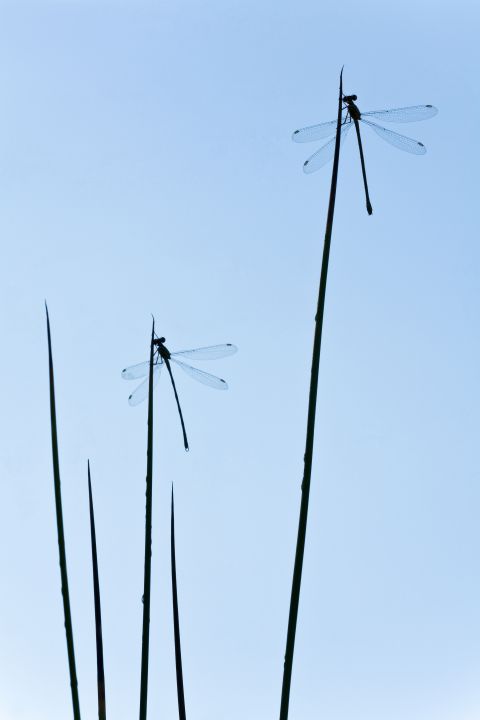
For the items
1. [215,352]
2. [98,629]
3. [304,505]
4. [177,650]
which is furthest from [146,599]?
[215,352]

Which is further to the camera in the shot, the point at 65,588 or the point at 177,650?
the point at 177,650

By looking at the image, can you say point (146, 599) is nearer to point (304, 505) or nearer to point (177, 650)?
point (177, 650)

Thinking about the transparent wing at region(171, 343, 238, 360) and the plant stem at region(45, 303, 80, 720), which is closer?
the plant stem at region(45, 303, 80, 720)

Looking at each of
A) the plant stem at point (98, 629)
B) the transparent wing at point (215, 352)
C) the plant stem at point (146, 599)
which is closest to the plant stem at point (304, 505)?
the plant stem at point (146, 599)

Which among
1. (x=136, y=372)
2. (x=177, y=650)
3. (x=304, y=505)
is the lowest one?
(x=177, y=650)

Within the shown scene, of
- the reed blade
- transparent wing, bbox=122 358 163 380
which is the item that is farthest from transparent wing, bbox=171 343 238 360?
the reed blade

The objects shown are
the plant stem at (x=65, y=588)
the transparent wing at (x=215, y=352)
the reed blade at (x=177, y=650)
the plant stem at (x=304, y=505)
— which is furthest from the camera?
the transparent wing at (x=215, y=352)

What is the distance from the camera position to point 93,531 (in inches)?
110

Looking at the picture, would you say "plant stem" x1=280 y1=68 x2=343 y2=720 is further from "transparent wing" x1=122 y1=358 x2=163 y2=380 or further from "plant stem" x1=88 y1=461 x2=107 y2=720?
"transparent wing" x1=122 y1=358 x2=163 y2=380

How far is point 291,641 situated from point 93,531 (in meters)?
0.86

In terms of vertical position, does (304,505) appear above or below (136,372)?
below

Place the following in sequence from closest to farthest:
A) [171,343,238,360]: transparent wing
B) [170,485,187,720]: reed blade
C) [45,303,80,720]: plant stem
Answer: [45,303,80,720]: plant stem
[170,485,187,720]: reed blade
[171,343,238,360]: transparent wing

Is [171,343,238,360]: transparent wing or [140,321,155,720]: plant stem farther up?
[171,343,238,360]: transparent wing

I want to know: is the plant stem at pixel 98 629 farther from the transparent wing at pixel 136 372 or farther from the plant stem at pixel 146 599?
the transparent wing at pixel 136 372
